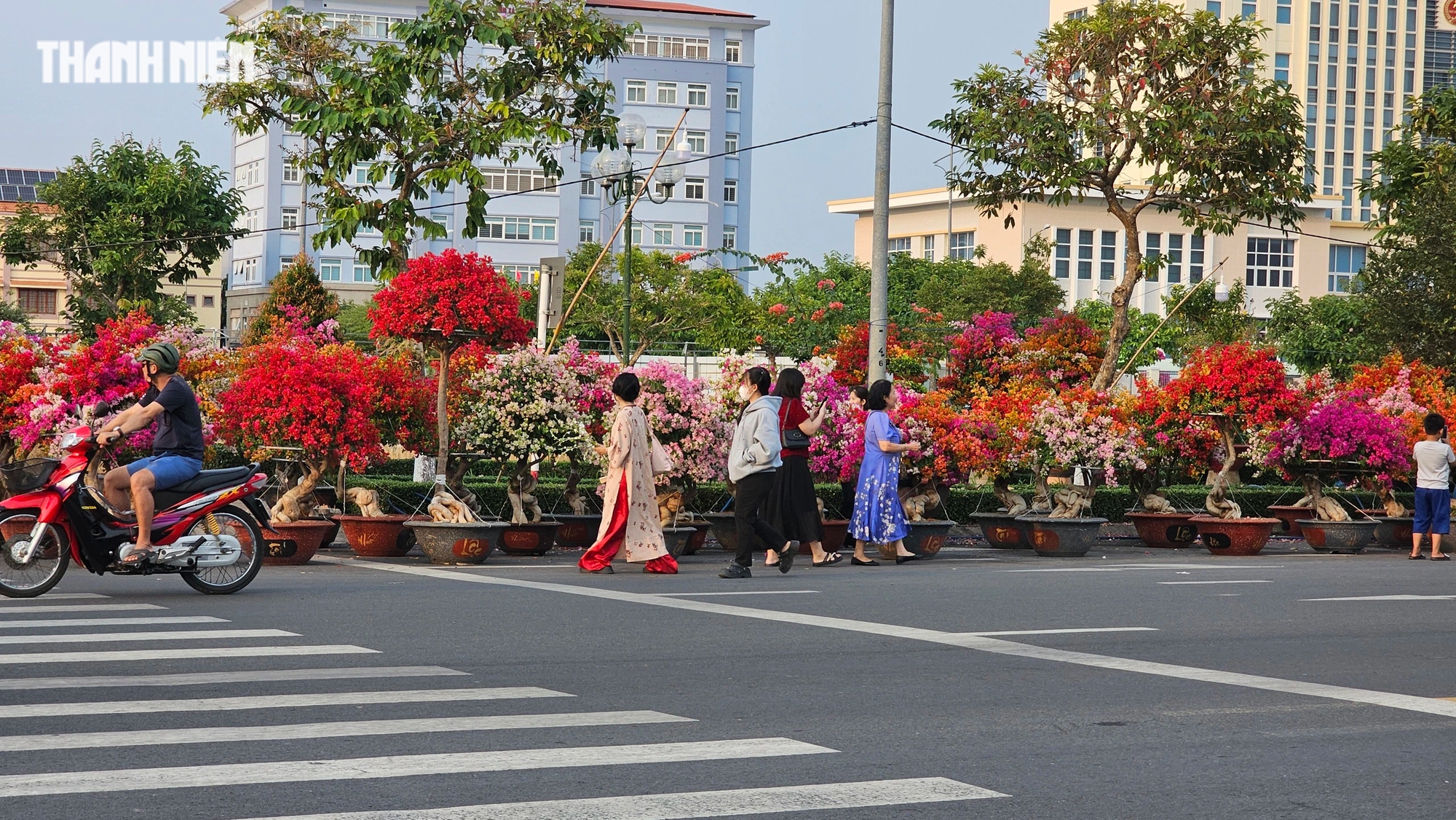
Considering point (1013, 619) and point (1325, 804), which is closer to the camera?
point (1325, 804)

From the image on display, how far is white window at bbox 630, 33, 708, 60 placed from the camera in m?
88.4

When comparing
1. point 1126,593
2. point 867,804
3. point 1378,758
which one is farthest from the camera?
point 1126,593

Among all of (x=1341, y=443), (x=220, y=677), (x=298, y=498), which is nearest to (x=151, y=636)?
(x=220, y=677)

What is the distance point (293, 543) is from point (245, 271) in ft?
258

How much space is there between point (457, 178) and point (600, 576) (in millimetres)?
7555

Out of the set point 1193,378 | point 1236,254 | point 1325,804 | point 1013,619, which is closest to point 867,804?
point 1325,804

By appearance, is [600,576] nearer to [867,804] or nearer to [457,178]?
[457,178]

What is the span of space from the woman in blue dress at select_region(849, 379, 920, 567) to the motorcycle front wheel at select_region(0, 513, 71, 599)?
765cm

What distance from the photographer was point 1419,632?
10570mm

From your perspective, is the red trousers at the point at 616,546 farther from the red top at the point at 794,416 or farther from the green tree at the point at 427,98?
the green tree at the point at 427,98

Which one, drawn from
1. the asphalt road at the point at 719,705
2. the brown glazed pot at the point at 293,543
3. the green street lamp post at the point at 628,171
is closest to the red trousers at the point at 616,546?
the asphalt road at the point at 719,705

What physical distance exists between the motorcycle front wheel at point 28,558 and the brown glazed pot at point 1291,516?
16096 mm

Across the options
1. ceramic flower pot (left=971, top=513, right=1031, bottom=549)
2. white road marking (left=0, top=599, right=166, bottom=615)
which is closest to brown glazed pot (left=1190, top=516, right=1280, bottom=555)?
ceramic flower pot (left=971, top=513, right=1031, bottom=549)

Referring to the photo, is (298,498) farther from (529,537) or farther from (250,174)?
(250,174)
